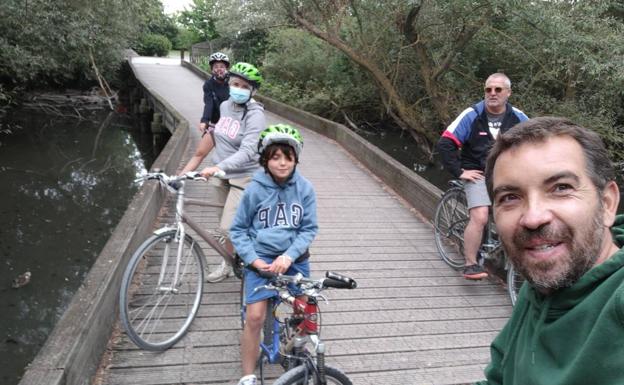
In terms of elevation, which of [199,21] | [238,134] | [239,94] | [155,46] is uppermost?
[239,94]

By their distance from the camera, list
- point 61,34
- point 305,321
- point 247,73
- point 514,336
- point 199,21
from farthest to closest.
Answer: point 199,21
point 61,34
point 247,73
point 305,321
point 514,336

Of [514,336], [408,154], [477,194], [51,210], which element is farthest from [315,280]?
[408,154]

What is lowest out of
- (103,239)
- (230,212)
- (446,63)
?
(103,239)

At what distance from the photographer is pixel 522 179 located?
125 centimetres

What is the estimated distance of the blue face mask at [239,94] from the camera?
161 inches

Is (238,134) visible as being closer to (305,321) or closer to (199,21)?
(305,321)

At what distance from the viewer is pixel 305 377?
2.53 m

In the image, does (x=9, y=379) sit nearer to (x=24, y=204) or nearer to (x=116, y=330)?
(x=116, y=330)

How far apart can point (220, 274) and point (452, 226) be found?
99.8 inches

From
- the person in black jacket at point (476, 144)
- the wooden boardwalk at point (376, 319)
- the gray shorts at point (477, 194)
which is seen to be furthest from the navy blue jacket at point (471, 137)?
Result: the wooden boardwalk at point (376, 319)

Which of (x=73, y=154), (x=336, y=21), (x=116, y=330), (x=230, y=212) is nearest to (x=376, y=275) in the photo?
(x=230, y=212)

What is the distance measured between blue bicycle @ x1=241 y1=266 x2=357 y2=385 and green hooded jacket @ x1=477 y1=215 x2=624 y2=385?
44.9 inches

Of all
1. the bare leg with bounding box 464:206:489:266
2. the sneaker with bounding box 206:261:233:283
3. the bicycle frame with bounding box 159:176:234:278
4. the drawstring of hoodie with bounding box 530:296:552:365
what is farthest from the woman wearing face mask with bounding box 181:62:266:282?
the drawstring of hoodie with bounding box 530:296:552:365

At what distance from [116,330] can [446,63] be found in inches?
414
